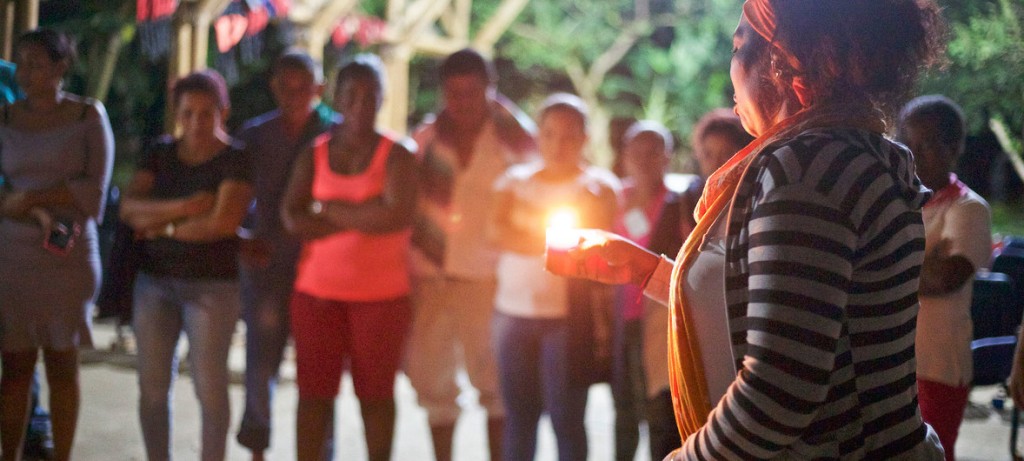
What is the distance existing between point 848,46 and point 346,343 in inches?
113

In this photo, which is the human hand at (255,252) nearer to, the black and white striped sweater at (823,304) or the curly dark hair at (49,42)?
the curly dark hair at (49,42)

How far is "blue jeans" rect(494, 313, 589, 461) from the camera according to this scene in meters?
4.11

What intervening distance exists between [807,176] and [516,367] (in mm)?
2925

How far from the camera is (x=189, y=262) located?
379 centimetres

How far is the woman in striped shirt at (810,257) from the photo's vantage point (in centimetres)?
131

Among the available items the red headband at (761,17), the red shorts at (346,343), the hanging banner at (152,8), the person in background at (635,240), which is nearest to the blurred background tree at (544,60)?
the hanging banner at (152,8)

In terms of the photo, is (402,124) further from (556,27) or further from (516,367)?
(556,27)

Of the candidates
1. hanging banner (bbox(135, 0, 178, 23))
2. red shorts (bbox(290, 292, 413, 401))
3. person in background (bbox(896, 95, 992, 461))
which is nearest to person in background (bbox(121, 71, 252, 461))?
red shorts (bbox(290, 292, 413, 401))

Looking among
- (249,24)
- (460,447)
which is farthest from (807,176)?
(249,24)

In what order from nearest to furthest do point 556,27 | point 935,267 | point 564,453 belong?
point 935,267
point 564,453
point 556,27

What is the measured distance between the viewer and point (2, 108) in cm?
391

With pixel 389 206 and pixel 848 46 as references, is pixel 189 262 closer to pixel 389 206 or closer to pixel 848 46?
pixel 389 206

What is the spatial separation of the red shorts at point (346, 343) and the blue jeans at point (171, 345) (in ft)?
1.04

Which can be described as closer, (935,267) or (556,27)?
(935,267)
